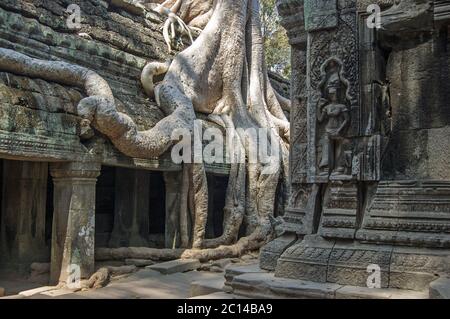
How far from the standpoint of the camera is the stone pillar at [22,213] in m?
8.28

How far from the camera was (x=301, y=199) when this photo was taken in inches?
233

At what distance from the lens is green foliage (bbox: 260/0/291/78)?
21.9m

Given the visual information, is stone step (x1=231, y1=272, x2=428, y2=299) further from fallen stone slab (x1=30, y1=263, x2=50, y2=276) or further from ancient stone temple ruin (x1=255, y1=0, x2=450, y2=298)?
fallen stone slab (x1=30, y1=263, x2=50, y2=276)

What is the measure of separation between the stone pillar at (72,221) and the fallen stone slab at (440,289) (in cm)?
508

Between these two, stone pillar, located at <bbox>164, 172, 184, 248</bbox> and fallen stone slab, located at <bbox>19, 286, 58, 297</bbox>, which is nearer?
fallen stone slab, located at <bbox>19, 286, 58, 297</bbox>

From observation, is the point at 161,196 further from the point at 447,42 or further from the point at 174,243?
the point at 447,42

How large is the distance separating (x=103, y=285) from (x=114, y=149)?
2.08 meters

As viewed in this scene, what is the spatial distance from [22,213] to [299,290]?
17.8 feet

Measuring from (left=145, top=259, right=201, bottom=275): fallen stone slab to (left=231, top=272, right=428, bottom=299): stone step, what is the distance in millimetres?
3629

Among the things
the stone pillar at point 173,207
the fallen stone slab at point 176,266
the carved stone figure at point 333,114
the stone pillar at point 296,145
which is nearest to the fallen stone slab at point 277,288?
the stone pillar at point 296,145

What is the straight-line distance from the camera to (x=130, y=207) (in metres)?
10.5

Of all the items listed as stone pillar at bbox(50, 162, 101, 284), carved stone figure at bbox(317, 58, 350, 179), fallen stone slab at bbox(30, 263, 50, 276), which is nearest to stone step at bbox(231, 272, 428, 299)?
carved stone figure at bbox(317, 58, 350, 179)

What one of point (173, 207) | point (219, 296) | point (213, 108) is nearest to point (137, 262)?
point (173, 207)

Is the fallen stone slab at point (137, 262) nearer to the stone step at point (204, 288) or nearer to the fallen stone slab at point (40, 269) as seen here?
the fallen stone slab at point (40, 269)
